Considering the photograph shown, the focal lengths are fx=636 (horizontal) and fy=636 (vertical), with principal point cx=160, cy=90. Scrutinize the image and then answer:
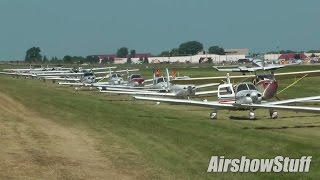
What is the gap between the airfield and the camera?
35.7 ft

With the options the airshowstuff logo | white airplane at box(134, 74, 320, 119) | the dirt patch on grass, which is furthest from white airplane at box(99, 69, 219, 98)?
the airshowstuff logo

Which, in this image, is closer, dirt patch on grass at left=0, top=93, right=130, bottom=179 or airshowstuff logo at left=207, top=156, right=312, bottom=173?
dirt patch on grass at left=0, top=93, right=130, bottom=179

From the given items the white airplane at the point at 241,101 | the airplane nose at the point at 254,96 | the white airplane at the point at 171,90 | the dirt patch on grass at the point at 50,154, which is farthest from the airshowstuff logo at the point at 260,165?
the white airplane at the point at 171,90

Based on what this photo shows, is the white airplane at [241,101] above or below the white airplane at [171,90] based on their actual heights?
above

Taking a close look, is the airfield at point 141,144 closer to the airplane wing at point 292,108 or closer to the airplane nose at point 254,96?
the airplane wing at point 292,108

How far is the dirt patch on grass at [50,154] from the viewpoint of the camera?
417 inches

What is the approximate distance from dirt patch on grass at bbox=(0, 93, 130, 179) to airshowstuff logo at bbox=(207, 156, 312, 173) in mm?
1910

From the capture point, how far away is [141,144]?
14.6 m

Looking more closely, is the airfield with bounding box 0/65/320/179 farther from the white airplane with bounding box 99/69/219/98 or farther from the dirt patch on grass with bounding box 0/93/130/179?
the white airplane with bounding box 99/69/219/98

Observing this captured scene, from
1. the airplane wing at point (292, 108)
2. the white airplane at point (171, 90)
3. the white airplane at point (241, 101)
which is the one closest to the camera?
the airplane wing at point (292, 108)

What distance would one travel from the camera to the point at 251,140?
599 inches

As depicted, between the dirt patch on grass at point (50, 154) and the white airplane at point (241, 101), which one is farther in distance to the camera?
the white airplane at point (241, 101)

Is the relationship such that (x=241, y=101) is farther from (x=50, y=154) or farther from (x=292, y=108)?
(x=50, y=154)

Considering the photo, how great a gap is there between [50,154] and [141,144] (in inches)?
100
